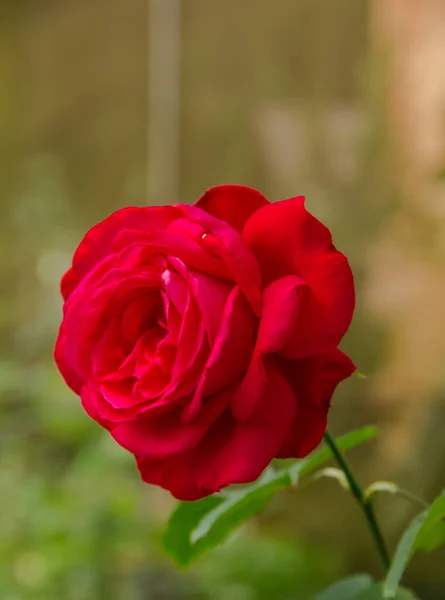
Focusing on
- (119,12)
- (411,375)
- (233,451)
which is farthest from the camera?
(119,12)

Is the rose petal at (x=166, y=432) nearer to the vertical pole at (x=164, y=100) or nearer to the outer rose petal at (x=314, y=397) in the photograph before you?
the outer rose petal at (x=314, y=397)

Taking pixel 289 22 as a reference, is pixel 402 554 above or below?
below

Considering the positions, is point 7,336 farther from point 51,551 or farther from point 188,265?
point 188,265

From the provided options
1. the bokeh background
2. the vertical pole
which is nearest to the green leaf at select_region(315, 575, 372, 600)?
the bokeh background

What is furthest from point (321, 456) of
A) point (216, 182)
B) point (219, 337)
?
point (216, 182)

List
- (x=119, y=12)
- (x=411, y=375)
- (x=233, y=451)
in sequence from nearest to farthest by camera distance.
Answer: (x=233, y=451), (x=411, y=375), (x=119, y=12)

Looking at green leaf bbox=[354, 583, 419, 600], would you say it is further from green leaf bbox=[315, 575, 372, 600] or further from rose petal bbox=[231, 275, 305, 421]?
rose petal bbox=[231, 275, 305, 421]

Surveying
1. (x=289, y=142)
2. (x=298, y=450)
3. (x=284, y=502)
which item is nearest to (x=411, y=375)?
(x=284, y=502)

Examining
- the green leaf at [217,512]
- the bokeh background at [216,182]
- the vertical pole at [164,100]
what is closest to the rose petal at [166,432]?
the green leaf at [217,512]
